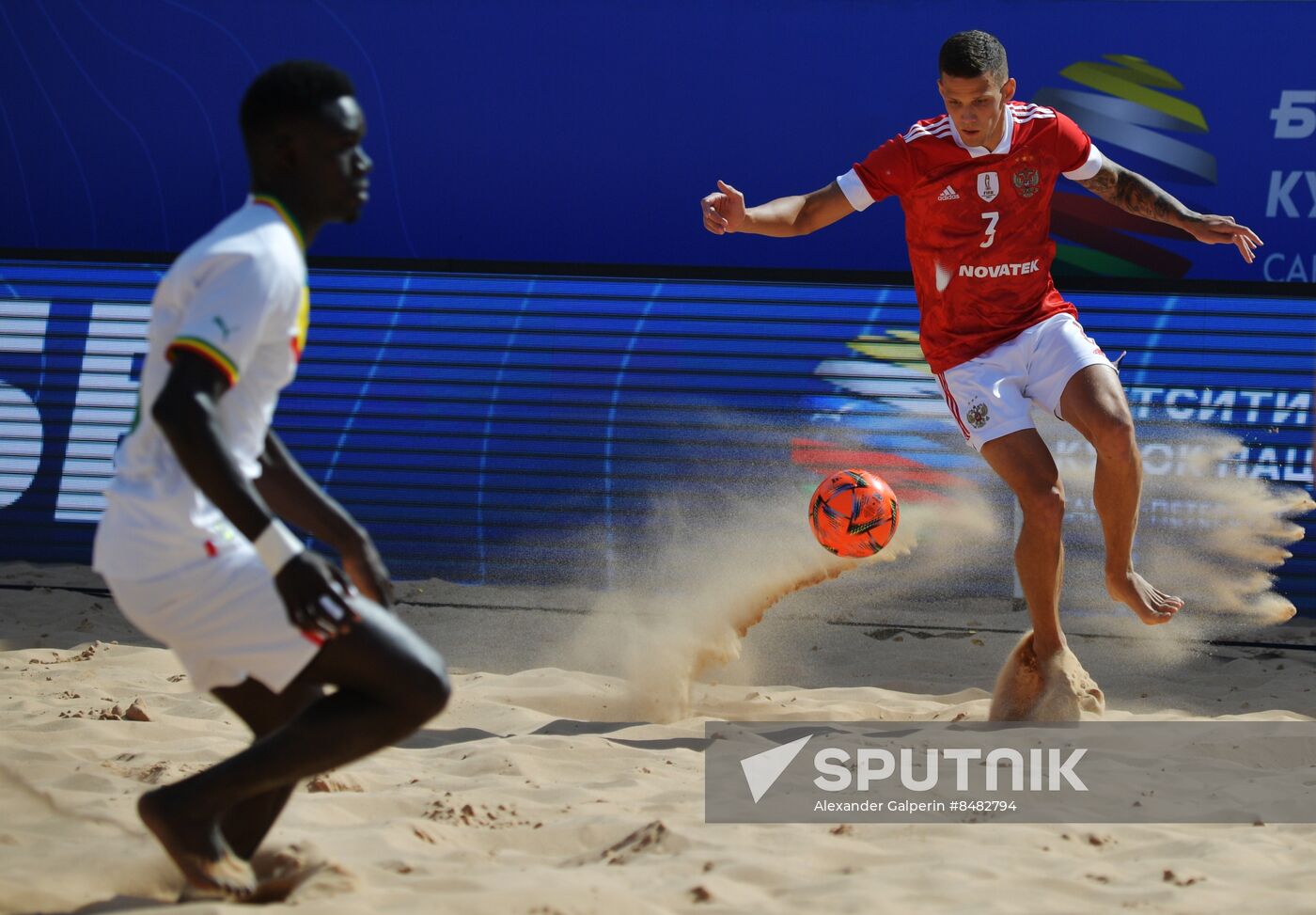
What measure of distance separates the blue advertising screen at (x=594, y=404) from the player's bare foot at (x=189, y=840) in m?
4.90

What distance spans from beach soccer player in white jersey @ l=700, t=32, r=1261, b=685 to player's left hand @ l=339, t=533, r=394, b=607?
8.78ft

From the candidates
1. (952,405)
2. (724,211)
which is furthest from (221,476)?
(952,405)

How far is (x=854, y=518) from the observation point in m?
6.02

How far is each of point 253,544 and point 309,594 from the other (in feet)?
0.50

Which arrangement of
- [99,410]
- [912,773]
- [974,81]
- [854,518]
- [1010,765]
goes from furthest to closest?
1. [99,410]
2. [854,518]
3. [974,81]
4. [1010,765]
5. [912,773]

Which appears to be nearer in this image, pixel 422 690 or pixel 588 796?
pixel 422 690

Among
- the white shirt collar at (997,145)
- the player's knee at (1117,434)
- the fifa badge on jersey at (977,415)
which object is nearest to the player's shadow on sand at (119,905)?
the fifa badge on jersey at (977,415)

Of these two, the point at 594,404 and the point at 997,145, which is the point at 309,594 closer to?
the point at 997,145

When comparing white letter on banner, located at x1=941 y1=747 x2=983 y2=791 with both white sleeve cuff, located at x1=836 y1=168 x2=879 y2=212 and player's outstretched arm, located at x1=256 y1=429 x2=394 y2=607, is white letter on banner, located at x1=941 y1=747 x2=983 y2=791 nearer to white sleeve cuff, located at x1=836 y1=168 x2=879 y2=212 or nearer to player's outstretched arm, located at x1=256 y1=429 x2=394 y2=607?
player's outstretched arm, located at x1=256 y1=429 x2=394 y2=607

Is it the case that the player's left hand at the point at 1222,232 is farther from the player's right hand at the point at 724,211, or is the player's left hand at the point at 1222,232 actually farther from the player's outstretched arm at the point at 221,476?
the player's outstretched arm at the point at 221,476

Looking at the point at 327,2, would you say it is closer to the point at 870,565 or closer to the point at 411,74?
the point at 411,74

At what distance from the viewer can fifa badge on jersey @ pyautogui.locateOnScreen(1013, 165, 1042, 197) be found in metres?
5.62

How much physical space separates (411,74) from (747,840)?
6.10 m

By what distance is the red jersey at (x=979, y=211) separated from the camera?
18.4 feet
